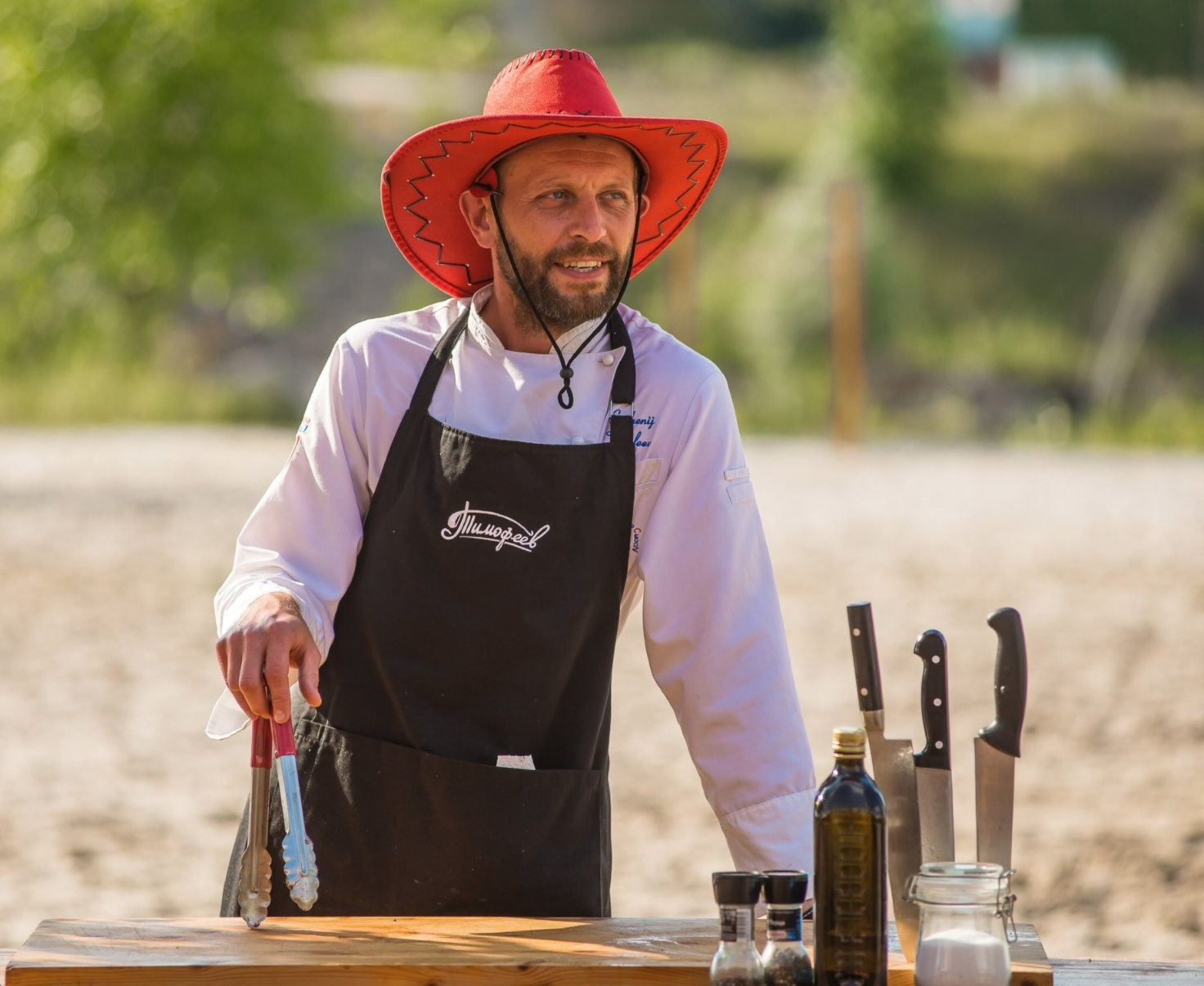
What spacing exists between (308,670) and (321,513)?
30cm

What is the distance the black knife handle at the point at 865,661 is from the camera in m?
1.84

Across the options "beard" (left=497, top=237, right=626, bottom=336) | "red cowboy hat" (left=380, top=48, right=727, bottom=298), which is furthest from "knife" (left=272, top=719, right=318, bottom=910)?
"red cowboy hat" (left=380, top=48, right=727, bottom=298)

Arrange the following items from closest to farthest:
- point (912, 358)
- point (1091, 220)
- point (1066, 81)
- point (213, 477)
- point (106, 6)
A: point (213, 477) → point (106, 6) → point (912, 358) → point (1091, 220) → point (1066, 81)

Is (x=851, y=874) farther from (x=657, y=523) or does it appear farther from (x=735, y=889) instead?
(x=657, y=523)

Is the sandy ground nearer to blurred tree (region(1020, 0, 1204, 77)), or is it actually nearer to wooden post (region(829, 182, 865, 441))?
wooden post (region(829, 182, 865, 441))

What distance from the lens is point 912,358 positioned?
22328 mm

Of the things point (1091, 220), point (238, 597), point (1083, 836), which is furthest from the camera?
point (1091, 220)

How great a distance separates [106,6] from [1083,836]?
55.3 feet

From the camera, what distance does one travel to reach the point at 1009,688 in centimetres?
182

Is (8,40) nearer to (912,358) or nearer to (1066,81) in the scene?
(912,358)

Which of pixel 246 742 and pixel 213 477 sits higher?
pixel 213 477

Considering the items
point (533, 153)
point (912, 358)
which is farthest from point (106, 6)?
point (533, 153)

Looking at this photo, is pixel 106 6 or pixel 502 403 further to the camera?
pixel 106 6

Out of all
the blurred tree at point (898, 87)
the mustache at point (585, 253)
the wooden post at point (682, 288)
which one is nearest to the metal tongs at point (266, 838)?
the mustache at point (585, 253)
